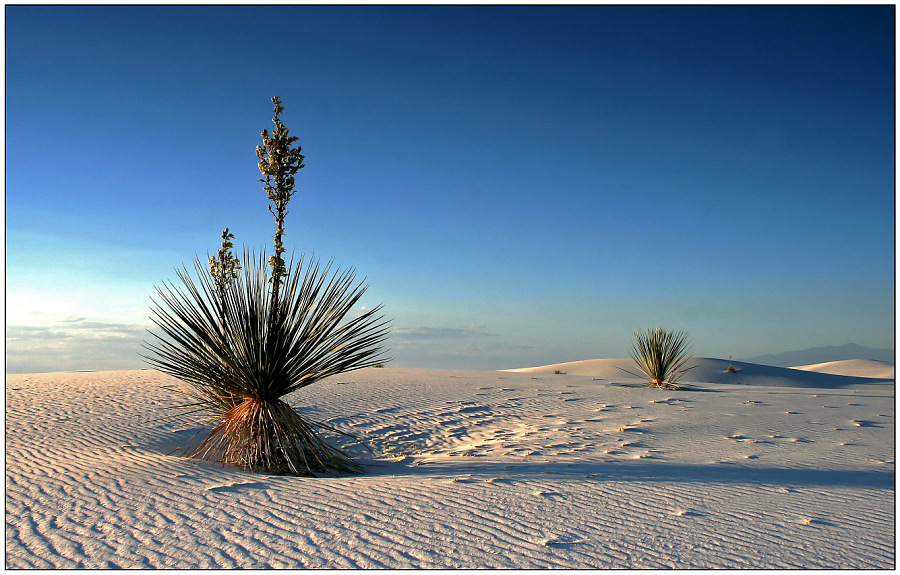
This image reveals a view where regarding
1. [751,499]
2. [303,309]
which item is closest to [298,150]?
[303,309]

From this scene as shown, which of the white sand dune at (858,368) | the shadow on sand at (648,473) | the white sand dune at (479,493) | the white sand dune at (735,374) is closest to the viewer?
the white sand dune at (479,493)

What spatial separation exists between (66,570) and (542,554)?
294cm

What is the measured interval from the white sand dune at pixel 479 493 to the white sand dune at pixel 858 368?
27542 mm

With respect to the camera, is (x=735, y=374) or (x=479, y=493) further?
(x=735, y=374)

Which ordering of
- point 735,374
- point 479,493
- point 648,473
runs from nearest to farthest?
point 479,493
point 648,473
point 735,374

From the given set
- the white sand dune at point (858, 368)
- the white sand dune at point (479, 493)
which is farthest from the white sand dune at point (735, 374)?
the white sand dune at point (479, 493)

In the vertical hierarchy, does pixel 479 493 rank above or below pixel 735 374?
below

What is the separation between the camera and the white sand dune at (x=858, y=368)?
107ft

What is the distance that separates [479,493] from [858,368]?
38259 millimetres

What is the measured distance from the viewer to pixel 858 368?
34.3 metres

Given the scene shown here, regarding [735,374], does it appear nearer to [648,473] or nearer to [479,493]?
[648,473]

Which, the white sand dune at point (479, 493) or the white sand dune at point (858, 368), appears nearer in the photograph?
the white sand dune at point (479, 493)

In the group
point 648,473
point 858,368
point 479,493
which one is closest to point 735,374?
point 858,368

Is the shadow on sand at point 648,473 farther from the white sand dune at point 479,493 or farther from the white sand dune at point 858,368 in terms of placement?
the white sand dune at point 858,368
